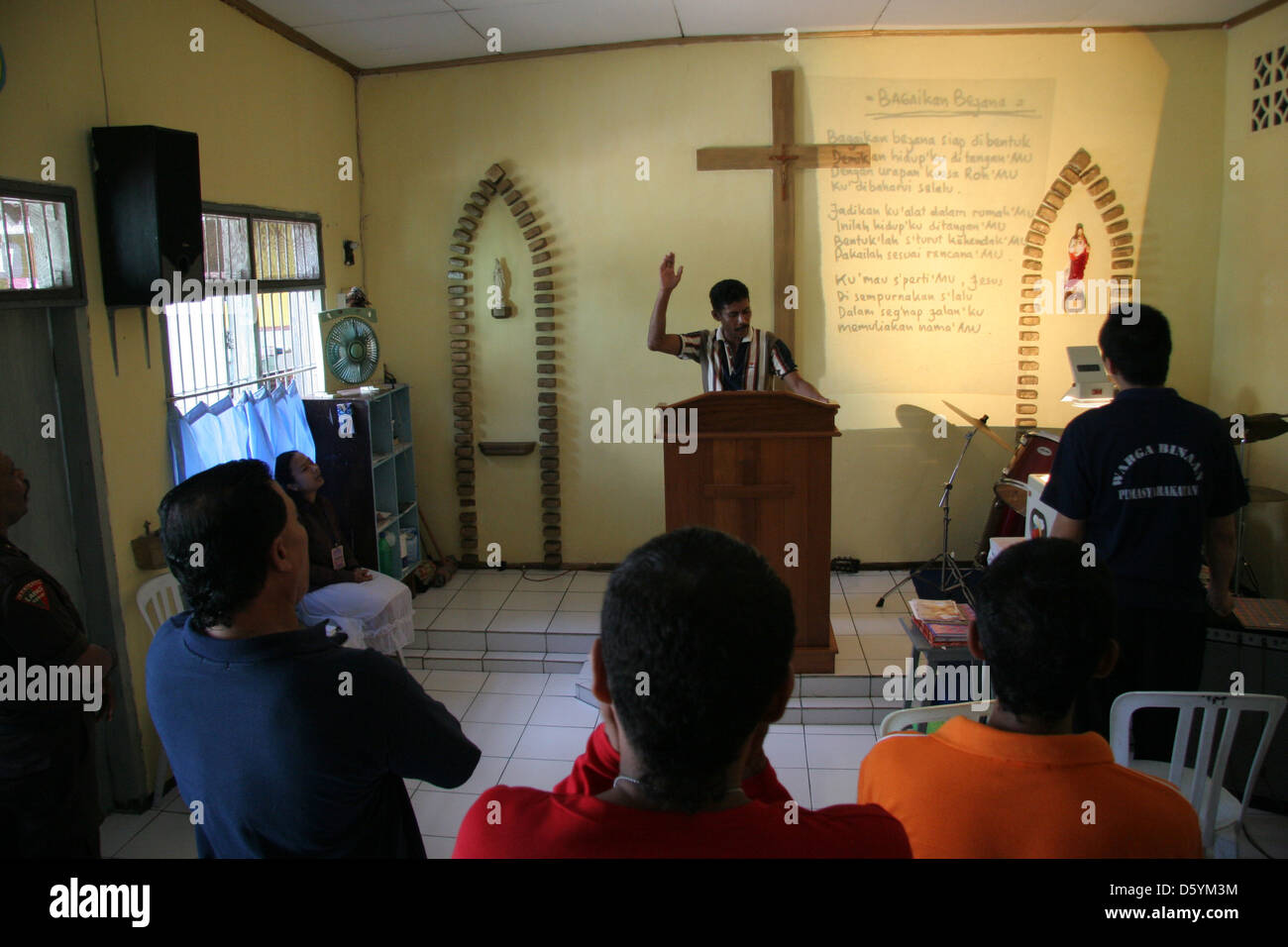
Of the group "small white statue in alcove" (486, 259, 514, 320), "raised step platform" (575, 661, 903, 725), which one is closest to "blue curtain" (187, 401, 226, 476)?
"small white statue in alcove" (486, 259, 514, 320)

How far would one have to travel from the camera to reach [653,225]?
5168 millimetres

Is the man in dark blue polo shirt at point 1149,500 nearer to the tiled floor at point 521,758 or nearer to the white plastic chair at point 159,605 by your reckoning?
the tiled floor at point 521,758

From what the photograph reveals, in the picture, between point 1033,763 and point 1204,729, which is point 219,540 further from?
point 1204,729

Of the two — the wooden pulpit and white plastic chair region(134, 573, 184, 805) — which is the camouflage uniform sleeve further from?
the wooden pulpit

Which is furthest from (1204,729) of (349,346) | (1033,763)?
(349,346)

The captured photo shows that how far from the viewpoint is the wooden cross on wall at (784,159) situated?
4.95 metres

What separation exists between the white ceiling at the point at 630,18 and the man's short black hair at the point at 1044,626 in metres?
3.75

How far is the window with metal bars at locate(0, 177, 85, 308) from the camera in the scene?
2.72 meters

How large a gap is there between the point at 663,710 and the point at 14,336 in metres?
2.97

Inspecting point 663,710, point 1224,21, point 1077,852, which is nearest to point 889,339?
point 1224,21

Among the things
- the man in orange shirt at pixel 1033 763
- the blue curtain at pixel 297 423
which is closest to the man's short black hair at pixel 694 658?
the man in orange shirt at pixel 1033 763

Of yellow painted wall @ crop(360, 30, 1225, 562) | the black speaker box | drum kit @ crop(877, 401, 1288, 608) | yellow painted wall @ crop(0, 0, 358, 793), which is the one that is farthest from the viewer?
yellow painted wall @ crop(360, 30, 1225, 562)

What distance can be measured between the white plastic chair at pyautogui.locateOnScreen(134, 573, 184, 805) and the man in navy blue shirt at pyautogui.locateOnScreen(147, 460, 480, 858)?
2.11 metres
